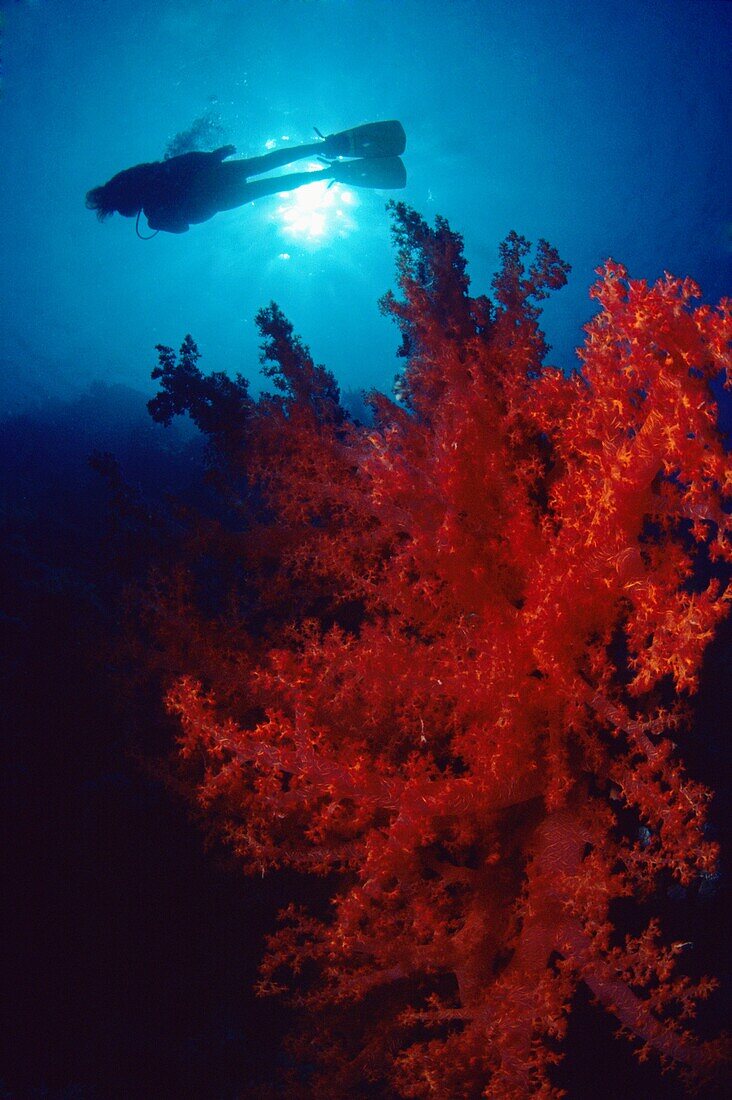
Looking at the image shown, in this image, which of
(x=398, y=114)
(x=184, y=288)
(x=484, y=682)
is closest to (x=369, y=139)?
(x=484, y=682)

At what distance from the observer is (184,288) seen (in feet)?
202

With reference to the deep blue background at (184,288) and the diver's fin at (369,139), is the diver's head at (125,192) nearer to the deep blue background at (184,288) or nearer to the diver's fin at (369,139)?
the diver's fin at (369,139)

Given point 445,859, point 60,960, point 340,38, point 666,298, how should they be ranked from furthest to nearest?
point 340,38 → point 60,960 → point 445,859 → point 666,298

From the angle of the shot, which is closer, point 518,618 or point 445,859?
point 518,618

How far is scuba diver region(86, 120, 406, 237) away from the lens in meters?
10.2

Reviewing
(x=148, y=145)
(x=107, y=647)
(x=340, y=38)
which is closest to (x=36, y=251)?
(x=148, y=145)

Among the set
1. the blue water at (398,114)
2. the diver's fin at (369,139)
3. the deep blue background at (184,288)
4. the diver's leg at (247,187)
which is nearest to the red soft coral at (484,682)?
the deep blue background at (184,288)

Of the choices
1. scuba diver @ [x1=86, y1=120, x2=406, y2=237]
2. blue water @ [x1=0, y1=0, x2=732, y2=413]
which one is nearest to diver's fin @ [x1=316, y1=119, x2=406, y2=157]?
scuba diver @ [x1=86, y1=120, x2=406, y2=237]

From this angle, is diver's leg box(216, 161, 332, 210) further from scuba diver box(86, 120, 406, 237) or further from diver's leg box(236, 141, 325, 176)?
diver's leg box(236, 141, 325, 176)

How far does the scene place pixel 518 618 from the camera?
8.14 feet

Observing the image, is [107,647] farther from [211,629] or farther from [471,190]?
[471,190]

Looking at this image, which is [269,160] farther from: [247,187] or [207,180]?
[207,180]

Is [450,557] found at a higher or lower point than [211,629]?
higher

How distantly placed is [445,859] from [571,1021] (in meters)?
1.65
